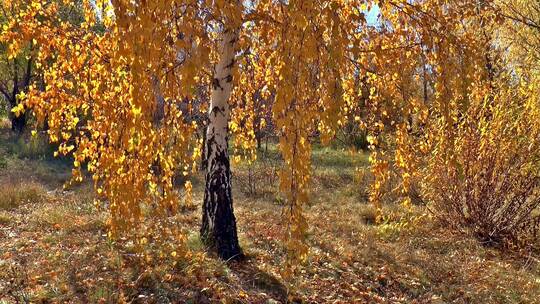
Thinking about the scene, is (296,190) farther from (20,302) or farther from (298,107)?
(20,302)

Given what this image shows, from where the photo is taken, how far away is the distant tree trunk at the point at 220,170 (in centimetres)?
470

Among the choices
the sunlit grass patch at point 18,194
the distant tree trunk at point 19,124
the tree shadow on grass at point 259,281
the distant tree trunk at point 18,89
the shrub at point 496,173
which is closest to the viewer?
the tree shadow on grass at point 259,281

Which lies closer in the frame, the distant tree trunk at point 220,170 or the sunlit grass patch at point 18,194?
the distant tree trunk at point 220,170

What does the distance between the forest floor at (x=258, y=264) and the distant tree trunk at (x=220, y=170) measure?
0.20 m

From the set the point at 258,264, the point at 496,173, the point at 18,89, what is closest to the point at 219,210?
the point at 258,264

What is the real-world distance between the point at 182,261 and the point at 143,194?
1443 mm

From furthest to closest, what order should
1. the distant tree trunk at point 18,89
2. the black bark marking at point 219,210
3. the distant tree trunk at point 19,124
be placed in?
the distant tree trunk at point 19,124, the distant tree trunk at point 18,89, the black bark marking at point 219,210

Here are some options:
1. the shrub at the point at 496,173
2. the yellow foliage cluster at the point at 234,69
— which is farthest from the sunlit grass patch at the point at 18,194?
the shrub at the point at 496,173

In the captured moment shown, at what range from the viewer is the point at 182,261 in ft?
15.8

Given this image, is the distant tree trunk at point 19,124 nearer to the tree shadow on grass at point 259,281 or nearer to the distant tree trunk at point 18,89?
the distant tree trunk at point 18,89

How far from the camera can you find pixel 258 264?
16.7 ft

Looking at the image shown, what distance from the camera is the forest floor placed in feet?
14.1

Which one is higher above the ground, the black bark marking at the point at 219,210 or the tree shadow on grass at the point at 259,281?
the black bark marking at the point at 219,210

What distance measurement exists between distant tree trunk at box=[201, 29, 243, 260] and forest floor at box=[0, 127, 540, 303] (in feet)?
0.66
